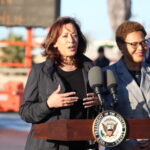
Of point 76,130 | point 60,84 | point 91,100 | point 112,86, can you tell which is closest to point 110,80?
point 112,86

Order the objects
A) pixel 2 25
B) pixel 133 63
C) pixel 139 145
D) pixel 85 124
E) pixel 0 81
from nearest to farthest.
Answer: pixel 85 124 < pixel 139 145 < pixel 133 63 < pixel 2 25 < pixel 0 81

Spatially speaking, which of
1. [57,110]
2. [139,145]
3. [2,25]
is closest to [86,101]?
[57,110]

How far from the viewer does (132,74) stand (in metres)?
4.07

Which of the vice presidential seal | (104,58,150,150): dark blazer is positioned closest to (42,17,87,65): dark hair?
(104,58,150,150): dark blazer

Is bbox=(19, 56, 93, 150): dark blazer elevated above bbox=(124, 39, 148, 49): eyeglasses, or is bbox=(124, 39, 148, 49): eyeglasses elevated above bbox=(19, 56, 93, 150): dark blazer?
bbox=(124, 39, 148, 49): eyeglasses

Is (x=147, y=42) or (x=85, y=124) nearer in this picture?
(x=85, y=124)

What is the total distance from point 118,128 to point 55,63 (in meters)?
0.64

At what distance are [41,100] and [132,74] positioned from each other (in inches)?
28.9

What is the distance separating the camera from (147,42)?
4.14 metres

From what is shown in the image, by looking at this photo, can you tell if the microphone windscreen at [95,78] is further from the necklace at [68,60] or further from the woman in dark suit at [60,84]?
the necklace at [68,60]

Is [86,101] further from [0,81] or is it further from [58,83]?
[0,81]

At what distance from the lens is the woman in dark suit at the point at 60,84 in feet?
11.5

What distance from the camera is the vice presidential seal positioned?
325 centimetres

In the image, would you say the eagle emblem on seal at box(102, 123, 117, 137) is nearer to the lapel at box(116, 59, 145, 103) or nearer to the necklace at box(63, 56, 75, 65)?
the necklace at box(63, 56, 75, 65)
